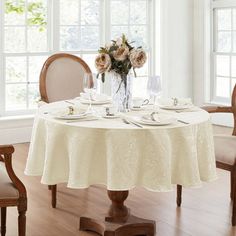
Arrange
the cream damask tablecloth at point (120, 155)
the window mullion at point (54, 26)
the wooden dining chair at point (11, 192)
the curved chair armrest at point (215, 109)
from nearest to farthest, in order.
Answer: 1. the wooden dining chair at point (11, 192)
2. the cream damask tablecloth at point (120, 155)
3. the curved chair armrest at point (215, 109)
4. the window mullion at point (54, 26)

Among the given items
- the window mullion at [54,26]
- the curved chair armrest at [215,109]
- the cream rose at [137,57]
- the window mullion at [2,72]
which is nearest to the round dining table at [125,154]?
the cream rose at [137,57]

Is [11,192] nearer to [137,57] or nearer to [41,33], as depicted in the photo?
→ [137,57]

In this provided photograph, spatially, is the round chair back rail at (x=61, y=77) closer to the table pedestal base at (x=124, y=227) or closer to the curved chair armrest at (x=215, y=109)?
the curved chair armrest at (x=215, y=109)

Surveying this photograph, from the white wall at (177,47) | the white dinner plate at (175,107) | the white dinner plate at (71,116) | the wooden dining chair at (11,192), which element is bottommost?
the wooden dining chair at (11,192)

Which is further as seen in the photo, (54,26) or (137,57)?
(54,26)

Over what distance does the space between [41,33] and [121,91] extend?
336cm

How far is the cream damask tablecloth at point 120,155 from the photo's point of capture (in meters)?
2.92

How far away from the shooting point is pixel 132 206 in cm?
400

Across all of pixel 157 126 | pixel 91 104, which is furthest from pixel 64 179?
pixel 91 104

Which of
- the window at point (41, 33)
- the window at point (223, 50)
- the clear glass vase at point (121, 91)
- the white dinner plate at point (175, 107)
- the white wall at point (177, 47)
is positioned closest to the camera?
the clear glass vase at point (121, 91)

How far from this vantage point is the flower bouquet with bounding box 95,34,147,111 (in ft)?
10.9

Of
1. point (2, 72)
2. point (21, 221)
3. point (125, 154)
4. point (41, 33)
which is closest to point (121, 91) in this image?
point (125, 154)

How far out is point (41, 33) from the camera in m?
6.58

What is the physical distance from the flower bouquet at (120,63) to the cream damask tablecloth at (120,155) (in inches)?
14.8
